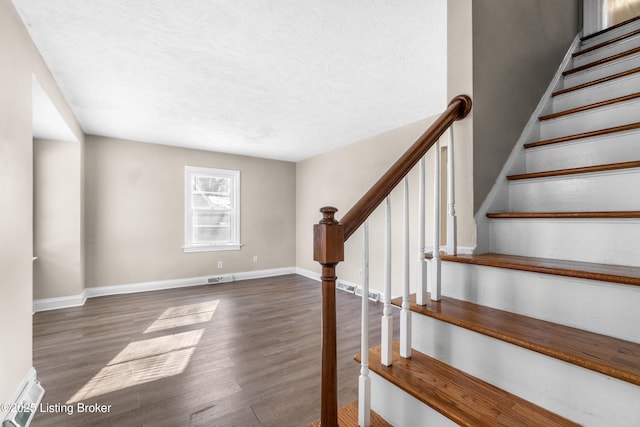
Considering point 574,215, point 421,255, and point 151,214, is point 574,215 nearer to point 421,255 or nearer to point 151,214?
point 421,255

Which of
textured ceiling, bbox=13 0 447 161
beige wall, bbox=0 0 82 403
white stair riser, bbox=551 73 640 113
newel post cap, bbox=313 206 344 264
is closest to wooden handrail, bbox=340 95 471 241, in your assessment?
newel post cap, bbox=313 206 344 264

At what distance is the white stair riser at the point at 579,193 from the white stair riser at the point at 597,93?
79 centimetres

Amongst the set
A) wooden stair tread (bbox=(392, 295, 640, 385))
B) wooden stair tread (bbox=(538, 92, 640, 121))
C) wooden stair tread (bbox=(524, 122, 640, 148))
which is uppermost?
wooden stair tread (bbox=(538, 92, 640, 121))

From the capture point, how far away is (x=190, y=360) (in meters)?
2.37

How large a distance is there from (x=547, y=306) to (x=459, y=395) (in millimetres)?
533

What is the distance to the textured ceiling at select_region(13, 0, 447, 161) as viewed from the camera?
1746 millimetres

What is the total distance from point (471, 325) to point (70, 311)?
460 centimetres

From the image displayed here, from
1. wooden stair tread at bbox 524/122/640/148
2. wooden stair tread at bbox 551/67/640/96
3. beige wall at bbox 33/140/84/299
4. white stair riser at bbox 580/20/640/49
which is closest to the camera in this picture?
wooden stair tread at bbox 524/122/640/148

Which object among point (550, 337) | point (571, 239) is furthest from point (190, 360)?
point (571, 239)

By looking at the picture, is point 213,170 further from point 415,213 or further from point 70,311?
point 415,213

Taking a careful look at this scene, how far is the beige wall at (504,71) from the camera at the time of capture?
1.53m

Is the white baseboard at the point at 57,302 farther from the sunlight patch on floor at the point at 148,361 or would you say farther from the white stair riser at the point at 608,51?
the white stair riser at the point at 608,51

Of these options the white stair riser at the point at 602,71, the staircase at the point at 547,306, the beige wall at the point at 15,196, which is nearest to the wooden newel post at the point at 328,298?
the staircase at the point at 547,306

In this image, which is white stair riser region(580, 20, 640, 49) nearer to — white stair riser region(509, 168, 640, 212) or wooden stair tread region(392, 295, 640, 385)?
white stair riser region(509, 168, 640, 212)
